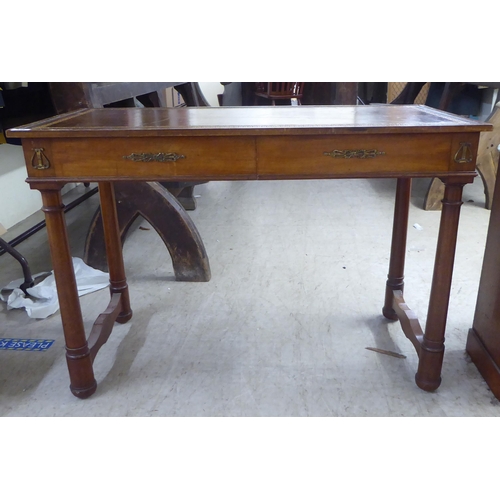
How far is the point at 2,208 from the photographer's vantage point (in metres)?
3.01

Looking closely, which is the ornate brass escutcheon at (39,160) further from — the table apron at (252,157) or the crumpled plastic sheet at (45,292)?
the crumpled plastic sheet at (45,292)

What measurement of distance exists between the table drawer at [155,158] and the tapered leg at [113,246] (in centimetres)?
42

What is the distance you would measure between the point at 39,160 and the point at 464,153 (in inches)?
40.9

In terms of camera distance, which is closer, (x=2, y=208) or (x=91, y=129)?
(x=91, y=129)

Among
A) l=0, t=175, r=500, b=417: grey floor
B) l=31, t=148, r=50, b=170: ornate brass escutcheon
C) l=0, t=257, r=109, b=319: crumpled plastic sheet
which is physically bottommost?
l=0, t=175, r=500, b=417: grey floor

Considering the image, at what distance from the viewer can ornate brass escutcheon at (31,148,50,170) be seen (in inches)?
49.0

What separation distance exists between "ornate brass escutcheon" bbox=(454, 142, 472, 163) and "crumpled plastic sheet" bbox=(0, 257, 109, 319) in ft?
5.00

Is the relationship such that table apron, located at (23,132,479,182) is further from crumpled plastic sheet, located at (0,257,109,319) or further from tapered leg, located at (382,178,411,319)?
crumpled plastic sheet, located at (0,257,109,319)

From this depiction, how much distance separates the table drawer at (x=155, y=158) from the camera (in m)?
1.23

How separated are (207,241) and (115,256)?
931mm

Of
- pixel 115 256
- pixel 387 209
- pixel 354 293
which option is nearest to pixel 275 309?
pixel 354 293

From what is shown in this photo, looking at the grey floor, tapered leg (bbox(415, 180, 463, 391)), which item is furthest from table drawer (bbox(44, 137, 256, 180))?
the grey floor

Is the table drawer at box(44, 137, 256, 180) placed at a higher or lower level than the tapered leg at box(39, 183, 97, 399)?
higher

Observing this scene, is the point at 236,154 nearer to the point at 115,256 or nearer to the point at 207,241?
the point at 115,256
